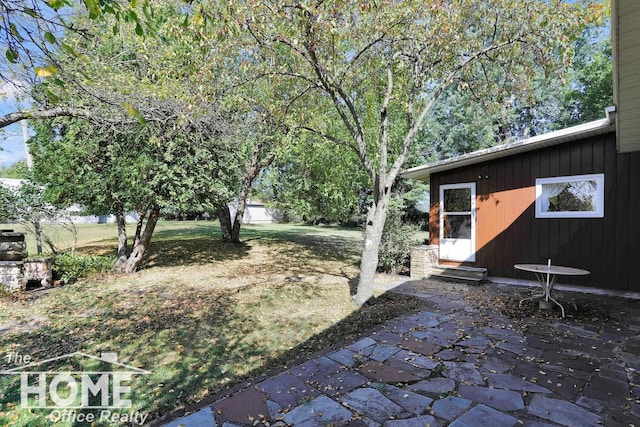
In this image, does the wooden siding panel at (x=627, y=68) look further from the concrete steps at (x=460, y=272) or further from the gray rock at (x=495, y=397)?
the concrete steps at (x=460, y=272)

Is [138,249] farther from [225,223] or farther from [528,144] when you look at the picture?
[528,144]

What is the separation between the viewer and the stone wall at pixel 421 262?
8.12 meters

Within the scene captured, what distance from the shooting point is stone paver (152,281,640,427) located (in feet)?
8.14

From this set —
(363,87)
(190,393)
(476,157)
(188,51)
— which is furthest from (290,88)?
(190,393)

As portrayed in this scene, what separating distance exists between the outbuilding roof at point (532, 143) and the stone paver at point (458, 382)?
3.44 m

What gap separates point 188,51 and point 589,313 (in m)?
9.32

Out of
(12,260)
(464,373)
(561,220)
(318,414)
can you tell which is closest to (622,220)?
(561,220)

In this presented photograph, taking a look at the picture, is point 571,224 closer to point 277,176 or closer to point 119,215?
point 277,176

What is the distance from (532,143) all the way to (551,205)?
4.65ft

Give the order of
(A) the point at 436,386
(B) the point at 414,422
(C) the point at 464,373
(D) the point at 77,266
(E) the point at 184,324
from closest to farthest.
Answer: (B) the point at 414,422
(A) the point at 436,386
(C) the point at 464,373
(E) the point at 184,324
(D) the point at 77,266

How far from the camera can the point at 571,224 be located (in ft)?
22.0

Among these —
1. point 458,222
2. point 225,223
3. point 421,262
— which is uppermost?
point 458,222

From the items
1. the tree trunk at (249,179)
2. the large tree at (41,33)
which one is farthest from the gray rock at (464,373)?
the tree trunk at (249,179)

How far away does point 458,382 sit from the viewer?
3004mm
